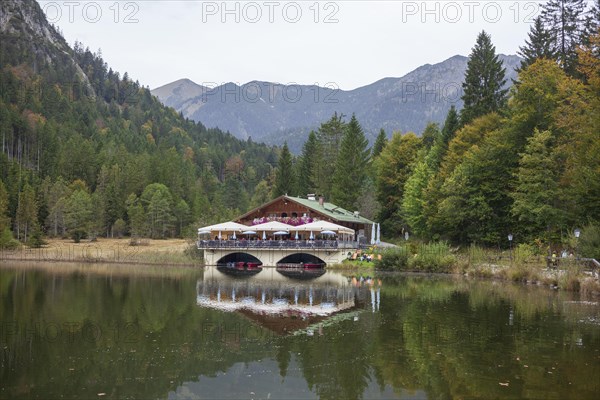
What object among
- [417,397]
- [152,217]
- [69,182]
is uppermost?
[69,182]

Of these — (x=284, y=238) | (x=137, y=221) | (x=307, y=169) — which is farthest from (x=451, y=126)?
(x=137, y=221)

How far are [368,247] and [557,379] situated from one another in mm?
40442

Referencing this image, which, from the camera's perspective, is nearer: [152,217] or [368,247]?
[368,247]

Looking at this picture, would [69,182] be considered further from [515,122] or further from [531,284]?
[531,284]

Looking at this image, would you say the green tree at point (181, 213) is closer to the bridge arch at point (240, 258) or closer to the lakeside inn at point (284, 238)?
the lakeside inn at point (284, 238)

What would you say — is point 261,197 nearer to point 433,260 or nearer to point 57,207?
point 57,207

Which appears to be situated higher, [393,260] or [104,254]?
[393,260]

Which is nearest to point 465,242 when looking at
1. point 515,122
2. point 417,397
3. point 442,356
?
point 515,122

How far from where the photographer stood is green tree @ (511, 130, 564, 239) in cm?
4003

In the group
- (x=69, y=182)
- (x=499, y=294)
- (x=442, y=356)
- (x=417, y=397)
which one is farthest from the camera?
(x=69, y=182)

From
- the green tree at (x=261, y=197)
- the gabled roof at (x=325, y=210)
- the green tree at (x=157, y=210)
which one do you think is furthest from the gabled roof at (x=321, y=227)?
the green tree at (x=261, y=197)

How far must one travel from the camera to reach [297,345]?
15.5m

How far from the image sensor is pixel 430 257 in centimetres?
4150

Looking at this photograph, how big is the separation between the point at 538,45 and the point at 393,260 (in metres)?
26.5
